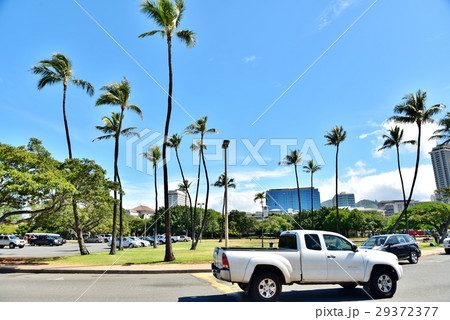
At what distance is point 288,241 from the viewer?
8.34m

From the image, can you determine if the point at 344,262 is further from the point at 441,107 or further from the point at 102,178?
the point at 441,107

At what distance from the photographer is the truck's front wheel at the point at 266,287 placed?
23.5 ft

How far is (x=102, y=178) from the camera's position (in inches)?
845

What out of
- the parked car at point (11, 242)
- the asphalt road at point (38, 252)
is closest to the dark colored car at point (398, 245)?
the asphalt road at point (38, 252)

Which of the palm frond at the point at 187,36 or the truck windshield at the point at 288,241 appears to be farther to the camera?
the palm frond at the point at 187,36

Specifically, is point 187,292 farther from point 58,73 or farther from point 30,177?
point 58,73

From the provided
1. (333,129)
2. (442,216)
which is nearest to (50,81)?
(333,129)

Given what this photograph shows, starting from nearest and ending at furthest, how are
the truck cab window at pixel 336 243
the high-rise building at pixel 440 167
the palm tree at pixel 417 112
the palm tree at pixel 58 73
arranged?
1. the truck cab window at pixel 336 243
2. the palm tree at pixel 58 73
3. the palm tree at pixel 417 112
4. the high-rise building at pixel 440 167

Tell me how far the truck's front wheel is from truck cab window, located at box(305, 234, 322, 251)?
1181 millimetres

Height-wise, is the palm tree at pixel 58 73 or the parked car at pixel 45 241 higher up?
the palm tree at pixel 58 73

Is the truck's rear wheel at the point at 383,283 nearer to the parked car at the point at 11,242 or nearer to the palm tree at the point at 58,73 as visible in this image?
the palm tree at the point at 58,73

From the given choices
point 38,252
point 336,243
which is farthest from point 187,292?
point 38,252

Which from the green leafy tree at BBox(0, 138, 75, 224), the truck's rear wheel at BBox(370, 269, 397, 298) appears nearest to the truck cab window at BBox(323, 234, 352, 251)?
the truck's rear wheel at BBox(370, 269, 397, 298)

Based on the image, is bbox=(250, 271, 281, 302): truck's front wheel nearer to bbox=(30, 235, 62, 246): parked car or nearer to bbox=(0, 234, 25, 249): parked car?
bbox=(0, 234, 25, 249): parked car
